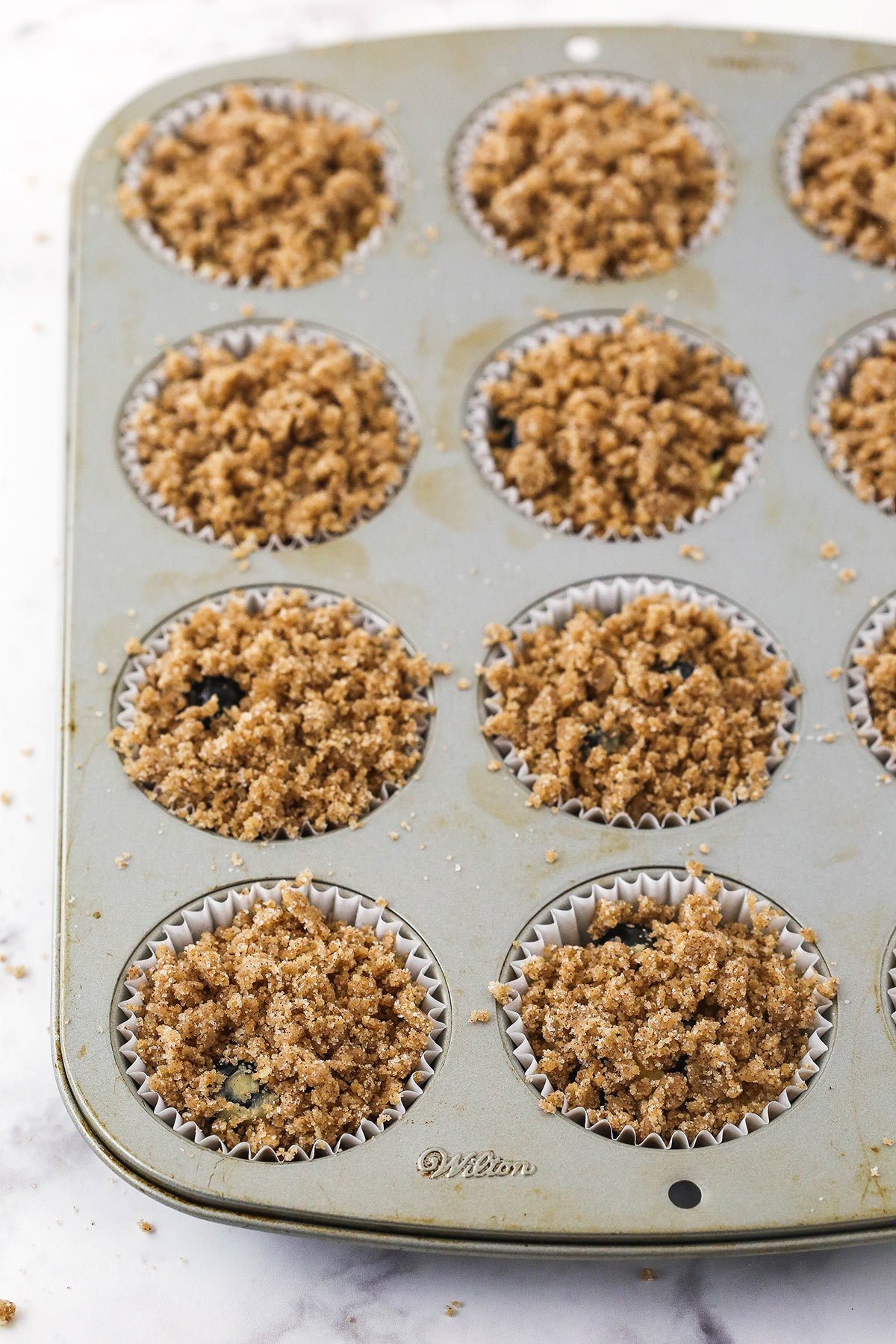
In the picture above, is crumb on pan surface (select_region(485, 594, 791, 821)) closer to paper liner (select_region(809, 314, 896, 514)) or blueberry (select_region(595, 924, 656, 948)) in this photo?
blueberry (select_region(595, 924, 656, 948))

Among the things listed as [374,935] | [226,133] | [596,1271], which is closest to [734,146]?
[226,133]


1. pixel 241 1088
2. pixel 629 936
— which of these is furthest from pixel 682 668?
pixel 241 1088

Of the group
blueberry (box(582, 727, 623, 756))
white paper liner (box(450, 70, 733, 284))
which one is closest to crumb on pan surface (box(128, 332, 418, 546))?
white paper liner (box(450, 70, 733, 284))

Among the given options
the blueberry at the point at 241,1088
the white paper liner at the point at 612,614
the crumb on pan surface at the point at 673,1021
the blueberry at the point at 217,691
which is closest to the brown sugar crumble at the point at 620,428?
the white paper liner at the point at 612,614

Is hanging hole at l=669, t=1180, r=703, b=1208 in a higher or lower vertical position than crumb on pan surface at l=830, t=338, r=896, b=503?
lower

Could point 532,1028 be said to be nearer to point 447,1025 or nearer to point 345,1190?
point 447,1025

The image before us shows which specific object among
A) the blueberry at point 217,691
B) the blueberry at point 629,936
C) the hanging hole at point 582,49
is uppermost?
the hanging hole at point 582,49

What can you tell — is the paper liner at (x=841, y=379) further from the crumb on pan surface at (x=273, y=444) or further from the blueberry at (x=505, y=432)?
the crumb on pan surface at (x=273, y=444)
